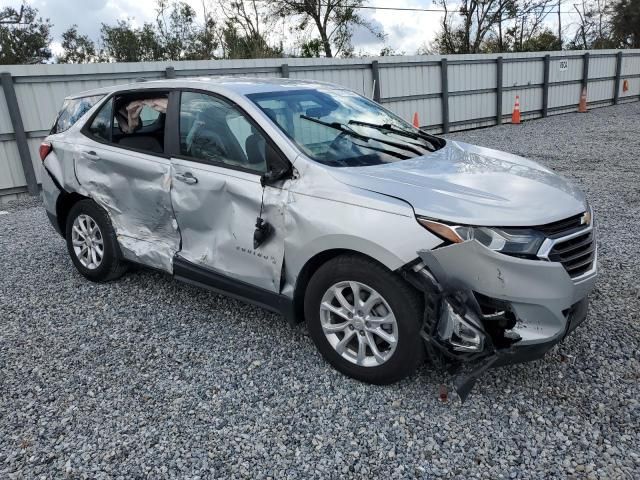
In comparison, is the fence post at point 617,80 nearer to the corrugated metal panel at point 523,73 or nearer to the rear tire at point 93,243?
the corrugated metal panel at point 523,73

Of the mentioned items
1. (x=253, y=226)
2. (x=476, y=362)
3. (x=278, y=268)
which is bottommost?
(x=476, y=362)

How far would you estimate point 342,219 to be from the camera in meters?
2.87

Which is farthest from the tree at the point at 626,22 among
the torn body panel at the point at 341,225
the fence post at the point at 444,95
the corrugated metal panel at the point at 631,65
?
the torn body panel at the point at 341,225

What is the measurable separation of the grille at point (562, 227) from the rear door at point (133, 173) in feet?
8.16

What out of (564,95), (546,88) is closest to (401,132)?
(546,88)

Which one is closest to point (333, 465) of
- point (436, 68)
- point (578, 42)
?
point (436, 68)

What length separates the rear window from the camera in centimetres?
465

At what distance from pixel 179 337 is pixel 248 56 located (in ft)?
69.9

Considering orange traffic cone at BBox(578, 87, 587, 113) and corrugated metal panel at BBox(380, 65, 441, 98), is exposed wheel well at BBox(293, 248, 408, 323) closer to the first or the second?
corrugated metal panel at BBox(380, 65, 441, 98)

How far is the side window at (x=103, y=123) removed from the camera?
441cm

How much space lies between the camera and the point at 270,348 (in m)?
3.59

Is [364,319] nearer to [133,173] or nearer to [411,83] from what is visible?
[133,173]

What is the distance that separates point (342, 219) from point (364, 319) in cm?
57

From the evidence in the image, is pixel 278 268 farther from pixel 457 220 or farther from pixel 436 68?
A: pixel 436 68
